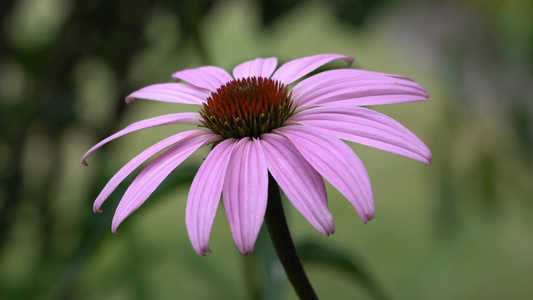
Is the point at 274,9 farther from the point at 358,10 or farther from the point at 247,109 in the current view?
the point at 247,109

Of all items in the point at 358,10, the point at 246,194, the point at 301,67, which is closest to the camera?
the point at 246,194

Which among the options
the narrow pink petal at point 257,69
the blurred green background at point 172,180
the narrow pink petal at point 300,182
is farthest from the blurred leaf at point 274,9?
the narrow pink petal at point 300,182

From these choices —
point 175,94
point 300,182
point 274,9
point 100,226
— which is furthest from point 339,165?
point 274,9

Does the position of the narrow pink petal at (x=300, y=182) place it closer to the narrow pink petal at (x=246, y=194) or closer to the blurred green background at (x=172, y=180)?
the narrow pink petal at (x=246, y=194)

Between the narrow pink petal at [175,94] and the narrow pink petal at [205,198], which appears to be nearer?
the narrow pink petal at [205,198]

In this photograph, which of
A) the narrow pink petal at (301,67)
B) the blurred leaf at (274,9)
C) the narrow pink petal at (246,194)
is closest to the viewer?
the narrow pink petal at (246,194)

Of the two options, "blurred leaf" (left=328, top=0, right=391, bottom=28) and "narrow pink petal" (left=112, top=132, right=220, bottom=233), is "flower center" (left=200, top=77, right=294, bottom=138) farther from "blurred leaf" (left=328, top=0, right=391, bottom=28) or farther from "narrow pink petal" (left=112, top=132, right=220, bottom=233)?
"blurred leaf" (left=328, top=0, right=391, bottom=28)

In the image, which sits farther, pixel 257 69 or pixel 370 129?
pixel 257 69
